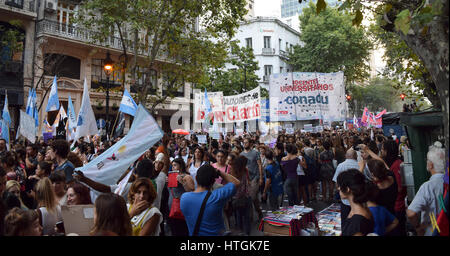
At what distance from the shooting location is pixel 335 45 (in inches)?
1307

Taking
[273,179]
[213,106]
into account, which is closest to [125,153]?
[273,179]

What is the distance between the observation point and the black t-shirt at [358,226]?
8.38 ft

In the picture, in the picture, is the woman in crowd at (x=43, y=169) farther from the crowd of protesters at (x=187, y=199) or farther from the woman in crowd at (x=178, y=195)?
the woman in crowd at (x=178, y=195)

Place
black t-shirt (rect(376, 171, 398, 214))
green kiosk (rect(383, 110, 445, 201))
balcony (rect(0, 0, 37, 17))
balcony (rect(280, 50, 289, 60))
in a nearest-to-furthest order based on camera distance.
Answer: black t-shirt (rect(376, 171, 398, 214)), green kiosk (rect(383, 110, 445, 201)), balcony (rect(0, 0, 37, 17)), balcony (rect(280, 50, 289, 60))

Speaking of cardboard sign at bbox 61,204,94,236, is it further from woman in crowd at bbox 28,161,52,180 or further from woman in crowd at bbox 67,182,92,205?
woman in crowd at bbox 28,161,52,180

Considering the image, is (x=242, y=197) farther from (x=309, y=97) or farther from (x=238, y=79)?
(x=238, y=79)

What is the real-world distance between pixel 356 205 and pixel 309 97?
28.5 feet

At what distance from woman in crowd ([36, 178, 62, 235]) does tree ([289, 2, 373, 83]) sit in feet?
113

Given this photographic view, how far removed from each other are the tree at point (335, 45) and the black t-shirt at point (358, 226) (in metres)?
33.8

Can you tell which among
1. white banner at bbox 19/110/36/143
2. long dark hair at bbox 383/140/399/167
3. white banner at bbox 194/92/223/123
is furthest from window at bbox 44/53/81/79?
long dark hair at bbox 383/140/399/167

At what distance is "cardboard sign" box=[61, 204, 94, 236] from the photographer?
2980mm

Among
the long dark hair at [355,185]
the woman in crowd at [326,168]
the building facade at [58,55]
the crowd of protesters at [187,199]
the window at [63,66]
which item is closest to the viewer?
the crowd of protesters at [187,199]

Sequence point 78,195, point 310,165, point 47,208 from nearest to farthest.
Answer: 1. point 47,208
2. point 78,195
3. point 310,165

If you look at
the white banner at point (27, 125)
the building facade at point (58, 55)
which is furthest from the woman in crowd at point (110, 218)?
the building facade at point (58, 55)
